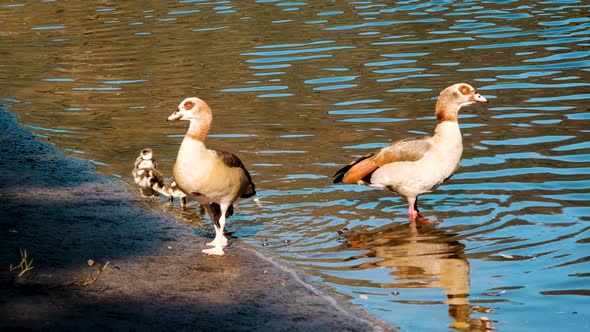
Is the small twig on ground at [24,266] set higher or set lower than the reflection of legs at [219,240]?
higher

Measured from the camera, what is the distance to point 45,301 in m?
7.38

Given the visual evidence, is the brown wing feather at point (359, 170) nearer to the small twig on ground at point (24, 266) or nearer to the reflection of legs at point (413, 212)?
the reflection of legs at point (413, 212)

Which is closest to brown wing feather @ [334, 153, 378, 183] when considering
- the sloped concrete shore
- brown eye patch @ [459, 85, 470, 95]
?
brown eye patch @ [459, 85, 470, 95]

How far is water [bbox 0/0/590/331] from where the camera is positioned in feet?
30.2

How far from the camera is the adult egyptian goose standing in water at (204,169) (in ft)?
29.7

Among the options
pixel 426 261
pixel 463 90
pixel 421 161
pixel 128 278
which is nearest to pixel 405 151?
pixel 421 161

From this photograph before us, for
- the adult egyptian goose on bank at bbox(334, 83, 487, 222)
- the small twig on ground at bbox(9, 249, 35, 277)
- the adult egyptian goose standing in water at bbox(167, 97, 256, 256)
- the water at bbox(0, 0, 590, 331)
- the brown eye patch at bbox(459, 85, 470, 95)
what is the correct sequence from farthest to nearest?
1. the brown eye patch at bbox(459, 85, 470, 95)
2. the adult egyptian goose on bank at bbox(334, 83, 487, 222)
3. the water at bbox(0, 0, 590, 331)
4. the adult egyptian goose standing in water at bbox(167, 97, 256, 256)
5. the small twig on ground at bbox(9, 249, 35, 277)

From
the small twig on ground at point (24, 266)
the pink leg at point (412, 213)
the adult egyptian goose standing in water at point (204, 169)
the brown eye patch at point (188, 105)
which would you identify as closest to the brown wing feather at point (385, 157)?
the pink leg at point (412, 213)

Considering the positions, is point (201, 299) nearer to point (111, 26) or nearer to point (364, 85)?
point (364, 85)

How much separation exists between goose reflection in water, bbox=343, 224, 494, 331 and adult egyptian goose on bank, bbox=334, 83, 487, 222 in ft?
1.50

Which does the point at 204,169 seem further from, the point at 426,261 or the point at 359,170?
the point at 359,170

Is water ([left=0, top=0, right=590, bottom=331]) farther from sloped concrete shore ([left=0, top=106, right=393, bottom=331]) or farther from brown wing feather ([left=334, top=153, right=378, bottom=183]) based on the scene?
sloped concrete shore ([left=0, top=106, right=393, bottom=331])

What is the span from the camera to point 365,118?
15.5 m

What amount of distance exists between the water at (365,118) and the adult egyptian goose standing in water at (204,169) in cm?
82
